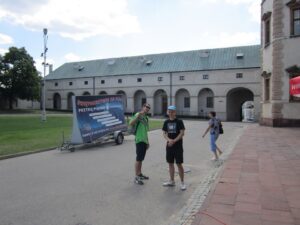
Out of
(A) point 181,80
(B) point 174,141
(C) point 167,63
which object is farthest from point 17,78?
(B) point 174,141

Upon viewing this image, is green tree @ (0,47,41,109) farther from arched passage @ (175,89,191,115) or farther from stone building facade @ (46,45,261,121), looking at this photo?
arched passage @ (175,89,191,115)

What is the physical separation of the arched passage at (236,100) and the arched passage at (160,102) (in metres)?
12.0

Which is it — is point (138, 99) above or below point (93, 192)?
above

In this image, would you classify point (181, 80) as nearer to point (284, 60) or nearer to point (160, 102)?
point (160, 102)

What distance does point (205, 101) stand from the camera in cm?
5478

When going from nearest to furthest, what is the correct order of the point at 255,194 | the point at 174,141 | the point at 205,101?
the point at 255,194, the point at 174,141, the point at 205,101

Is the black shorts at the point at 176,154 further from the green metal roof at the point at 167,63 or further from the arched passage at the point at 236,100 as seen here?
the arched passage at the point at 236,100

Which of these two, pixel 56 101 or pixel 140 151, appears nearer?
pixel 140 151

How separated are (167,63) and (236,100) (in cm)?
1418

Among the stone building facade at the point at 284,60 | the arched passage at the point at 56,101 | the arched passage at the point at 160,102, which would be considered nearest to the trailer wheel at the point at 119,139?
the stone building facade at the point at 284,60

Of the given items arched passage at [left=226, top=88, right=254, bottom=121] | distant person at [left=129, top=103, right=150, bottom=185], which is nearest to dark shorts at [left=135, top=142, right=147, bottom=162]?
distant person at [left=129, top=103, right=150, bottom=185]

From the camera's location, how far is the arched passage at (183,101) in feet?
185

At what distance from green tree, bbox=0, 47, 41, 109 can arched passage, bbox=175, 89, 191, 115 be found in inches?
1060

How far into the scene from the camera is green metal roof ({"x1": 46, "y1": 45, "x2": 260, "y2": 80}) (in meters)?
51.9
